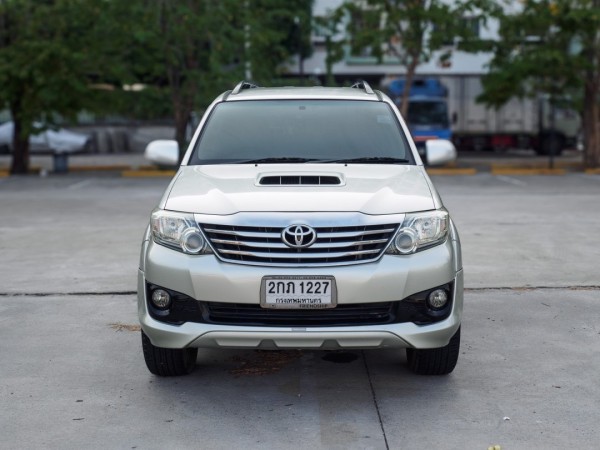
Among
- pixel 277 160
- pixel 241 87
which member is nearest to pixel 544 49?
pixel 241 87

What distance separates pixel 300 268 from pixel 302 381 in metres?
1.01

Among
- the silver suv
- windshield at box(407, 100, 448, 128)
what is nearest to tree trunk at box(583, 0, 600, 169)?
windshield at box(407, 100, 448, 128)

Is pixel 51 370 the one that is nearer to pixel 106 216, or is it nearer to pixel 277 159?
pixel 277 159

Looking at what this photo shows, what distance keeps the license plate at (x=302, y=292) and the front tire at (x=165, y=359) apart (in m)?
0.91

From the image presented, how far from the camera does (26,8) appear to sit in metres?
23.7

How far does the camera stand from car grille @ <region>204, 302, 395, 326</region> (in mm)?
5184

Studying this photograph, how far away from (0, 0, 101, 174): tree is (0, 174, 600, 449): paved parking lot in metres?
14.0

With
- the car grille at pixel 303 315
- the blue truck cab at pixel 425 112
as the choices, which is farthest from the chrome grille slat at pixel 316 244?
the blue truck cab at pixel 425 112

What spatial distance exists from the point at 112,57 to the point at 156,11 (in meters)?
1.72

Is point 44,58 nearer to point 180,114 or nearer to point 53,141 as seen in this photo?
point 180,114

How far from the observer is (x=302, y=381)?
5.87 metres

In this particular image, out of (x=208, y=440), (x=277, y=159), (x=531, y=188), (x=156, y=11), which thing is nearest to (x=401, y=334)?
(x=208, y=440)

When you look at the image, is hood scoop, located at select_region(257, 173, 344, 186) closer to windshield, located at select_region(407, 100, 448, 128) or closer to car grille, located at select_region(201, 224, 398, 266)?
car grille, located at select_region(201, 224, 398, 266)

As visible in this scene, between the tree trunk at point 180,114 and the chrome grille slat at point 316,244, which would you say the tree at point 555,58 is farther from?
the chrome grille slat at point 316,244
